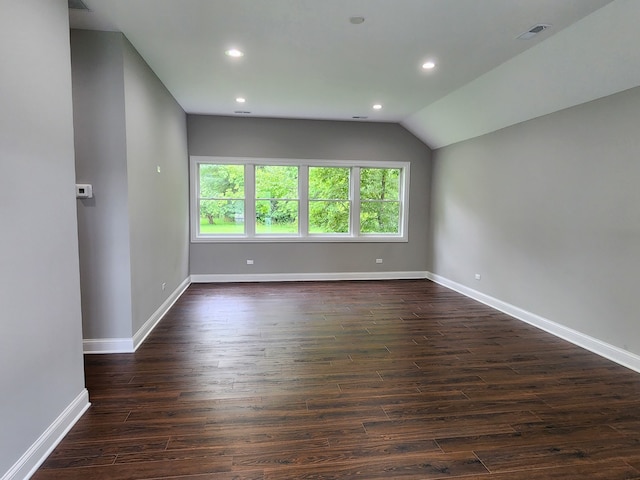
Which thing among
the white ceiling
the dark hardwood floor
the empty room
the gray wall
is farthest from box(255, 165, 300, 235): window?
the gray wall

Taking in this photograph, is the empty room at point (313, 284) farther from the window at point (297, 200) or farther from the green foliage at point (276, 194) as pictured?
the green foliage at point (276, 194)

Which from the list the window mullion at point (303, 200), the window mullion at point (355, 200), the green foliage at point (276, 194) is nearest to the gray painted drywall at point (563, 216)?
the window mullion at point (355, 200)

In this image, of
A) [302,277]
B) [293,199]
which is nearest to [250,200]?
[293,199]

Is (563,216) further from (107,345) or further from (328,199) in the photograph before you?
(107,345)

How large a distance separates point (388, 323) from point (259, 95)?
3547 mm

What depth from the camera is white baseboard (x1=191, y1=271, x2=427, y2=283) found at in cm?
655

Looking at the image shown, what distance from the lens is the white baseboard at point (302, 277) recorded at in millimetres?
6551

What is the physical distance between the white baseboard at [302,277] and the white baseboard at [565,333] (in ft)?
4.70

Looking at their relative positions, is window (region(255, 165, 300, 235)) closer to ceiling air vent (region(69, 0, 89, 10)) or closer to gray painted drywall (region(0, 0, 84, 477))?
ceiling air vent (region(69, 0, 89, 10))

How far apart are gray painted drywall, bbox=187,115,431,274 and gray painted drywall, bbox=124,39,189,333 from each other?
774mm

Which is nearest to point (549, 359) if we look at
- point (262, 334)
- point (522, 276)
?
point (522, 276)

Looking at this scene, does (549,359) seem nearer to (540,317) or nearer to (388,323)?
(540,317)

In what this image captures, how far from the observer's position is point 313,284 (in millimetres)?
6473

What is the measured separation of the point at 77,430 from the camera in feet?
7.24
